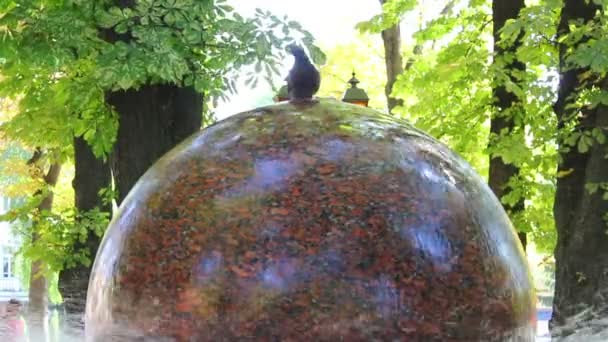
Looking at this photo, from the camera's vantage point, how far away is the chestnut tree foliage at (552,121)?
7910 mm

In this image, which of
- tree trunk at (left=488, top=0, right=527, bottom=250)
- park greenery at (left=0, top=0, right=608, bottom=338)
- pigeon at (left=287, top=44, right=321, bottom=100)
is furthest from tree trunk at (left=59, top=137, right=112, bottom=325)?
pigeon at (left=287, top=44, right=321, bottom=100)

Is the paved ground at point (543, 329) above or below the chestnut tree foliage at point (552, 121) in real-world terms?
below

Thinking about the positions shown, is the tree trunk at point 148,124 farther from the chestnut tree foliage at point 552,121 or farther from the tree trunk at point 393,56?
the tree trunk at point 393,56

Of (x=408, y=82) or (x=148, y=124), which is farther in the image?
(x=408, y=82)

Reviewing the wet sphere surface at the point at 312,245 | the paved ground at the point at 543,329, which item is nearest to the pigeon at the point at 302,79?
the wet sphere surface at the point at 312,245

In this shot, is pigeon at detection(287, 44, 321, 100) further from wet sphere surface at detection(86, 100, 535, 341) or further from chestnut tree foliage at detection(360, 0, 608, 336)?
chestnut tree foliage at detection(360, 0, 608, 336)

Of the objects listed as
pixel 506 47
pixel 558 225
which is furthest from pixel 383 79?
pixel 558 225

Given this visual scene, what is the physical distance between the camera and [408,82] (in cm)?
1241

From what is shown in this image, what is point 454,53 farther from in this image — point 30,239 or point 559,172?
point 30,239

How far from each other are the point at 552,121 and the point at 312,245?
7.14m

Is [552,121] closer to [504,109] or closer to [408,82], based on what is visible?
[504,109]

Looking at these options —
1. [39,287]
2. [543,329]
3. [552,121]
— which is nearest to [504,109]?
[552,121]

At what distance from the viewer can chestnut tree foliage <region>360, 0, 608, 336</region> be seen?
7.91m

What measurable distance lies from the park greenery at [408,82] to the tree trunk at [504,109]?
0.04 m
